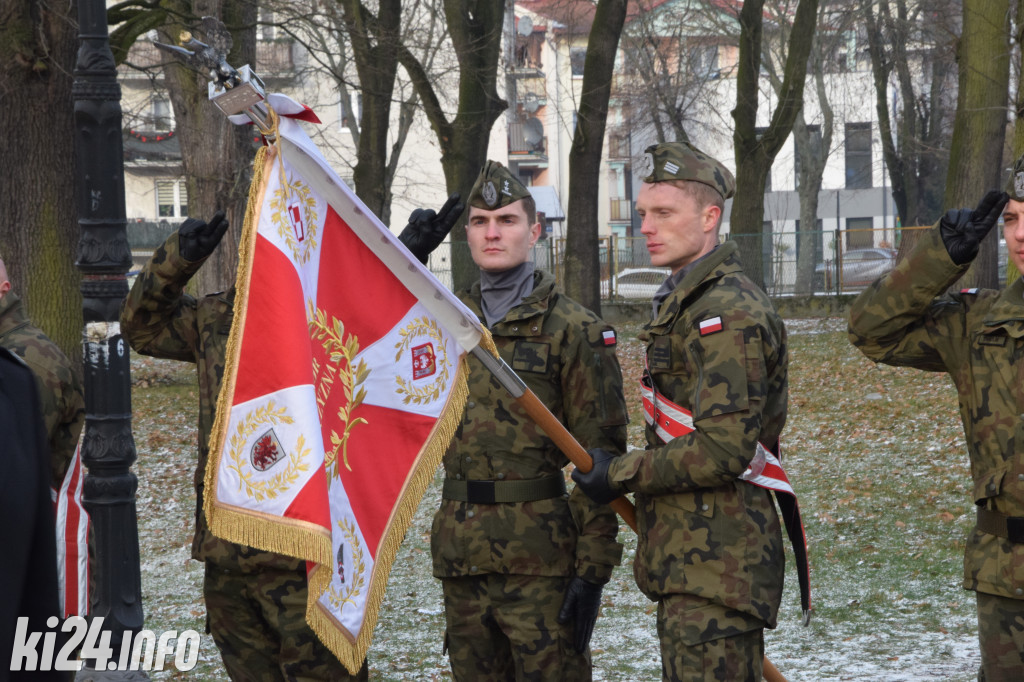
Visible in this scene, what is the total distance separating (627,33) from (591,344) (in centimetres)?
3227

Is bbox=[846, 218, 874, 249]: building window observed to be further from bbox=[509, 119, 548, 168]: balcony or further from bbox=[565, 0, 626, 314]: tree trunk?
bbox=[509, 119, 548, 168]: balcony

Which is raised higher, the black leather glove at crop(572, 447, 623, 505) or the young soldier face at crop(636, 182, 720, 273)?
the young soldier face at crop(636, 182, 720, 273)

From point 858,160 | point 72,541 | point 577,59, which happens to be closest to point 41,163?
point 72,541

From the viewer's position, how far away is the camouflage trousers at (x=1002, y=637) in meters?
3.38

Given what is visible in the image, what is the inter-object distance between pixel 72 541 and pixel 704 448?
2758 mm

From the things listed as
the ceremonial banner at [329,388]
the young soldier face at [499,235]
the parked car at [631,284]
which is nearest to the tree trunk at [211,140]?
the young soldier face at [499,235]

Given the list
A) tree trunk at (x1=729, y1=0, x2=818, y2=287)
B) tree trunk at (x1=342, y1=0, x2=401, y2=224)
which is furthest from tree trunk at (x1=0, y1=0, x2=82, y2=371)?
A: tree trunk at (x1=729, y1=0, x2=818, y2=287)

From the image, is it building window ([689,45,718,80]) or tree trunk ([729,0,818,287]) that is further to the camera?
building window ([689,45,718,80])

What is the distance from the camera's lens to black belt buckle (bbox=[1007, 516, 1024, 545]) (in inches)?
132

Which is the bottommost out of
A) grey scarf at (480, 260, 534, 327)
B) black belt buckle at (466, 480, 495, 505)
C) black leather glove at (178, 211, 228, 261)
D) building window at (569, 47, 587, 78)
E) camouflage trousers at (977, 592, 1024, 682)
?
camouflage trousers at (977, 592, 1024, 682)

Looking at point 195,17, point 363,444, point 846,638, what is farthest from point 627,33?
point 363,444

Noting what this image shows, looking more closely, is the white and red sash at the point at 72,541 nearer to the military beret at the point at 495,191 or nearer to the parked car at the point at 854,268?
the military beret at the point at 495,191

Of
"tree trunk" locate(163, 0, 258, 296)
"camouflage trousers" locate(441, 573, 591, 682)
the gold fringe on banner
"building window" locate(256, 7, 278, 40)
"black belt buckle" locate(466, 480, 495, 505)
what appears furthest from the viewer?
"tree trunk" locate(163, 0, 258, 296)

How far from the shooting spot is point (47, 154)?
10.4 meters
